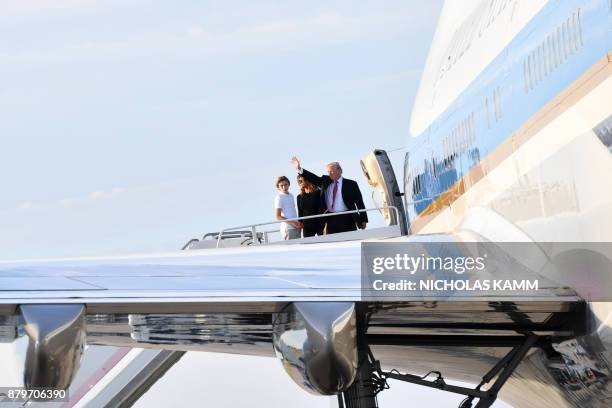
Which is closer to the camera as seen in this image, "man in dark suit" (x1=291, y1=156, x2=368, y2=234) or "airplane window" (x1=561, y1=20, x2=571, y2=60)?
"airplane window" (x1=561, y1=20, x2=571, y2=60)

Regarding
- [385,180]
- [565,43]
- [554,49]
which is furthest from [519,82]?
[385,180]

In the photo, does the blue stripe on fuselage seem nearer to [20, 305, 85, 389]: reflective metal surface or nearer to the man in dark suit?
[20, 305, 85, 389]: reflective metal surface

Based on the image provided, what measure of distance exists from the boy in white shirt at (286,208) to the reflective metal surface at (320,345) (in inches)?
408

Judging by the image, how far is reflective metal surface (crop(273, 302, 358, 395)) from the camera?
9.63 meters

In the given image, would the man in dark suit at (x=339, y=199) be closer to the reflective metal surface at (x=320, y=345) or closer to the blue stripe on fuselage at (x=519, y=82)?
the blue stripe on fuselage at (x=519, y=82)

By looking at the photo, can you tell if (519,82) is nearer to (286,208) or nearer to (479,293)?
(479,293)

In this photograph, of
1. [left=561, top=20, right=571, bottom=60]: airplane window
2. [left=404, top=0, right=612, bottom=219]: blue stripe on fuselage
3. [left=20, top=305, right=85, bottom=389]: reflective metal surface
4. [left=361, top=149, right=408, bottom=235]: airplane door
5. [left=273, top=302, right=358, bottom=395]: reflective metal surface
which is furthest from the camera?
[left=361, top=149, right=408, bottom=235]: airplane door

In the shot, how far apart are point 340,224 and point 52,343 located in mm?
9921

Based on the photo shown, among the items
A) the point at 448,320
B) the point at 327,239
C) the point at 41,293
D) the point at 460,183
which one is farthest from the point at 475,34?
the point at 327,239

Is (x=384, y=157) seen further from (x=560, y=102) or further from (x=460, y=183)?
(x=560, y=102)

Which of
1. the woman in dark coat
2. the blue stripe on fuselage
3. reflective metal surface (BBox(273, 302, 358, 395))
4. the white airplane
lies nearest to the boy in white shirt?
the woman in dark coat

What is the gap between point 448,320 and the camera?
10.9 m

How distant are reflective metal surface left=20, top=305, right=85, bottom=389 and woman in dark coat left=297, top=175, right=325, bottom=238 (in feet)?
31.7

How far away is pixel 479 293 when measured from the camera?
9.97 m
